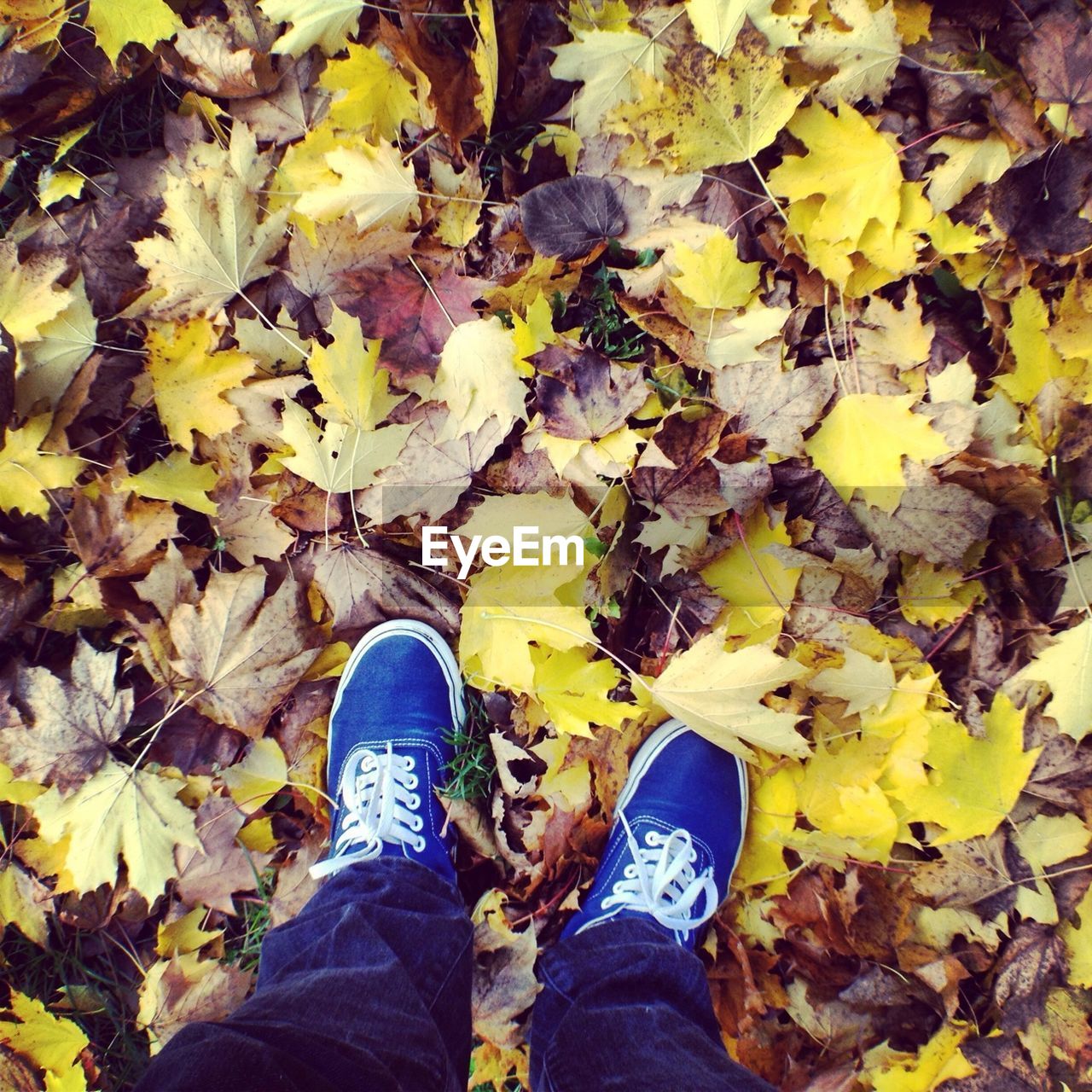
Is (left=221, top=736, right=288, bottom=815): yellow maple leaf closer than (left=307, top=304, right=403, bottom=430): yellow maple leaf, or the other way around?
(left=307, top=304, right=403, bottom=430): yellow maple leaf

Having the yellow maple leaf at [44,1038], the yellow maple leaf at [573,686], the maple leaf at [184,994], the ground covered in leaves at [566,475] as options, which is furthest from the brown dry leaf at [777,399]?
the yellow maple leaf at [44,1038]

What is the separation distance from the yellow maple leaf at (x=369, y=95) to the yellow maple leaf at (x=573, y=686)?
34.2 inches

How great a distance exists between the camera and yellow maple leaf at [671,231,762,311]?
1.11 meters

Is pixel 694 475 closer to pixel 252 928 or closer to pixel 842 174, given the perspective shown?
pixel 842 174

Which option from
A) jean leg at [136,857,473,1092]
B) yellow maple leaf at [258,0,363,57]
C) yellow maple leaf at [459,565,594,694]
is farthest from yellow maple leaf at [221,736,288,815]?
yellow maple leaf at [258,0,363,57]

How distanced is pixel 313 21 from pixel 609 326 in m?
0.65

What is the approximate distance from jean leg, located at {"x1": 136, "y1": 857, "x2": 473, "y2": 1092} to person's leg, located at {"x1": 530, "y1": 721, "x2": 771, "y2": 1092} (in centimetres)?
16

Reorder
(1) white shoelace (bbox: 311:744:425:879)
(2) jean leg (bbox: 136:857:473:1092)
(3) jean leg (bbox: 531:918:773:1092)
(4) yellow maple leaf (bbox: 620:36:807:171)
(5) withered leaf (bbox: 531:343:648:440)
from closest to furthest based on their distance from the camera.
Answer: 1. (2) jean leg (bbox: 136:857:473:1092)
2. (3) jean leg (bbox: 531:918:773:1092)
3. (4) yellow maple leaf (bbox: 620:36:807:171)
4. (5) withered leaf (bbox: 531:343:648:440)
5. (1) white shoelace (bbox: 311:744:425:879)

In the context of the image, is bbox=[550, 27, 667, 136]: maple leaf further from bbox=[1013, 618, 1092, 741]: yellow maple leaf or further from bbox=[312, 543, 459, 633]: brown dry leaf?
bbox=[1013, 618, 1092, 741]: yellow maple leaf

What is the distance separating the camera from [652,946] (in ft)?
3.68

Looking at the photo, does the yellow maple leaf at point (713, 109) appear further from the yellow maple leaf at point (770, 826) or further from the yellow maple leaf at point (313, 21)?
the yellow maple leaf at point (770, 826)

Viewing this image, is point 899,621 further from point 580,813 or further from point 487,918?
point 487,918

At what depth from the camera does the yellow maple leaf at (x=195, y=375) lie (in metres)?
1.22

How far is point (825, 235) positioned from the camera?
1123 mm
